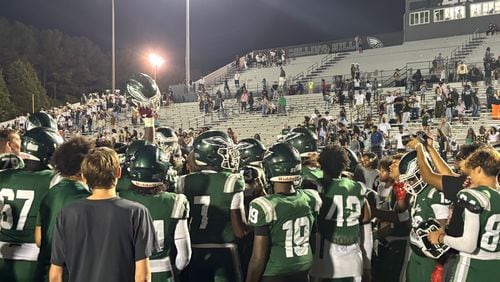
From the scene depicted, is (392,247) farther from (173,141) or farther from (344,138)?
(344,138)

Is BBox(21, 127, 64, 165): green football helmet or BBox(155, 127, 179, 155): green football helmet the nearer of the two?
BBox(21, 127, 64, 165): green football helmet

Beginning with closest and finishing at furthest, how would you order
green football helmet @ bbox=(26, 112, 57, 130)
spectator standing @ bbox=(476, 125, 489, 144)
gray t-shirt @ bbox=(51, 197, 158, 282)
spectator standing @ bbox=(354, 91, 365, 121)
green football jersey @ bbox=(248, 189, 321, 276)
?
gray t-shirt @ bbox=(51, 197, 158, 282)
green football jersey @ bbox=(248, 189, 321, 276)
green football helmet @ bbox=(26, 112, 57, 130)
spectator standing @ bbox=(476, 125, 489, 144)
spectator standing @ bbox=(354, 91, 365, 121)

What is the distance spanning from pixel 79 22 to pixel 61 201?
9065 centimetres

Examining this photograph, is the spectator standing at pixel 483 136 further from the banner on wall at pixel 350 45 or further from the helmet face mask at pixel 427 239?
the banner on wall at pixel 350 45

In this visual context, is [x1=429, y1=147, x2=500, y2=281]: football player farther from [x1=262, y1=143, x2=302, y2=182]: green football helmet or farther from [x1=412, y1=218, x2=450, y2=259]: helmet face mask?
[x1=262, y1=143, x2=302, y2=182]: green football helmet

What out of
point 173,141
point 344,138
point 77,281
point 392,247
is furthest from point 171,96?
point 77,281

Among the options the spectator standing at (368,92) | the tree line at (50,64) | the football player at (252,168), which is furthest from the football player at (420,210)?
the tree line at (50,64)

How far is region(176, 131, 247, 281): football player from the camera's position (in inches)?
191

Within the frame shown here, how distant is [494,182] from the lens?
159 inches

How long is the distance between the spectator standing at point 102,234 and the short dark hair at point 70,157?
1000mm

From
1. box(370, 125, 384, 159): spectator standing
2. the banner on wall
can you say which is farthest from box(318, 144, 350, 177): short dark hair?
the banner on wall

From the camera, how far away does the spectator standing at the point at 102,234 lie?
3.27 m

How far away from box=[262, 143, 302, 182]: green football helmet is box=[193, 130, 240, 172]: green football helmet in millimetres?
675

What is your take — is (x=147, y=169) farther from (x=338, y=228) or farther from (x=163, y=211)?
(x=338, y=228)
